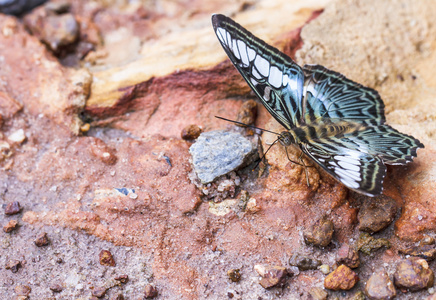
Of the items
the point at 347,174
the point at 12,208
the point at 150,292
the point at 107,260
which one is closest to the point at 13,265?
the point at 12,208

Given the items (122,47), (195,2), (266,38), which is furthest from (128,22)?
(266,38)

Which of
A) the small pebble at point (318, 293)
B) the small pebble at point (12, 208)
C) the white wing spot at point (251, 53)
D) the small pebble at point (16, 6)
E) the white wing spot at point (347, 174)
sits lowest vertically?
the small pebble at point (318, 293)

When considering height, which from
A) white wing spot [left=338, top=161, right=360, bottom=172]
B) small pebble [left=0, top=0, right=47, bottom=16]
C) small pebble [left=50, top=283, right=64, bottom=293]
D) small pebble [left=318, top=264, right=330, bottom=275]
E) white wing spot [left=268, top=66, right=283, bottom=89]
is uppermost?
small pebble [left=0, top=0, right=47, bottom=16]

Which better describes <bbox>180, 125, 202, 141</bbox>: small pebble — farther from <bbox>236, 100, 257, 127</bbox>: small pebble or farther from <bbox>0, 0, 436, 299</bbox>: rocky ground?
<bbox>236, 100, 257, 127</bbox>: small pebble

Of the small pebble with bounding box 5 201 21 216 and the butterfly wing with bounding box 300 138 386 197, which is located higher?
the butterfly wing with bounding box 300 138 386 197

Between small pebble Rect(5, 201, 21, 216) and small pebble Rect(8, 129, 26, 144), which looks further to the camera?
small pebble Rect(8, 129, 26, 144)

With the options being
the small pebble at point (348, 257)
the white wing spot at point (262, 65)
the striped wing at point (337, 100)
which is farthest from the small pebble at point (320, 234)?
the white wing spot at point (262, 65)

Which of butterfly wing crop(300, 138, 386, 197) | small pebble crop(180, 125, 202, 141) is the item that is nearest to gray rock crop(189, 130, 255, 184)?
small pebble crop(180, 125, 202, 141)

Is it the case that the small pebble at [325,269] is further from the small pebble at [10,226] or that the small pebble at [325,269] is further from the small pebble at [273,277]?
the small pebble at [10,226]

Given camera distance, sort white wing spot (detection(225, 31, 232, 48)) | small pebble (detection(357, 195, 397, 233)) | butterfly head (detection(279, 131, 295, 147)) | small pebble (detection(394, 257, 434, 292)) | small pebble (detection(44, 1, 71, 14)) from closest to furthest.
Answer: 1. small pebble (detection(394, 257, 434, 292))
2. small pebble (detection(357, 195, 397, 233))
3. butterfly head (detection(279, 131, 295, 147))
4. white wing spot (detection(225, 31, 232, 48))
5. small pebble (detection(44, 1, 71, 14))
